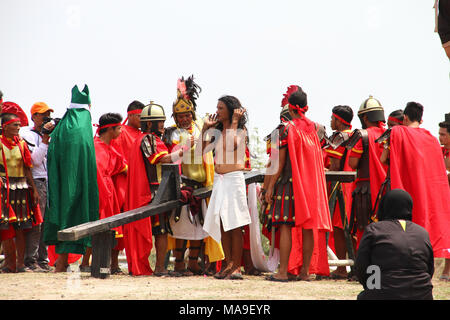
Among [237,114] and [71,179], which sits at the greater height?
[237,114]

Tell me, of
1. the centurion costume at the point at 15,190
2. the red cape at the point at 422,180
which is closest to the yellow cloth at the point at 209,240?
the centurion costume at the point at 15,190

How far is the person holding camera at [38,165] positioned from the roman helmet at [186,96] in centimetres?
174

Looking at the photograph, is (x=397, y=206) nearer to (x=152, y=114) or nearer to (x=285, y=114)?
(x=285, y=114)

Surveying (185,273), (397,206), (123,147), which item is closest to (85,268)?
(185,273)

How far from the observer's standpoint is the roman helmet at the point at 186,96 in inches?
349

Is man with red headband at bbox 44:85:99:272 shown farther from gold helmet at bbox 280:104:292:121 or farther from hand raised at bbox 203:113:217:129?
gold helmet at bbox 280:104:292:121

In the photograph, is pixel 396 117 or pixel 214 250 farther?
pixel 396 117

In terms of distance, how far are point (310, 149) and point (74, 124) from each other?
2.90m

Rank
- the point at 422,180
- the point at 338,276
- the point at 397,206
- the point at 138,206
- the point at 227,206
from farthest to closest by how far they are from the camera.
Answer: the point at 138,206 → the point at 338,276 → the point at 227,206 → the point at 422,180 → the point at 397,206

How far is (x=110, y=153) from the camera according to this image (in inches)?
360

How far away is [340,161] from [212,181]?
1.61m

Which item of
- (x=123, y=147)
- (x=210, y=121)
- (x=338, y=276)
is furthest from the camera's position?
(x=123, y=147)

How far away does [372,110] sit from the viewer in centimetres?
835
